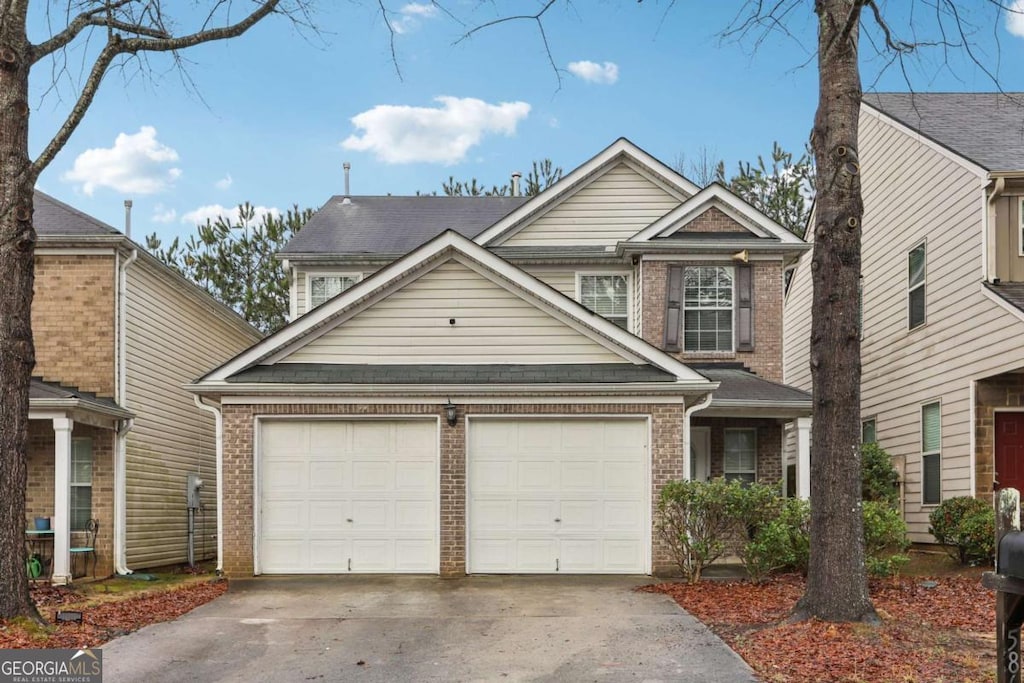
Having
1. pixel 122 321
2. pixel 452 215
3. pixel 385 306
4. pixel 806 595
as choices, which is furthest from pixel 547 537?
pixel 452 215

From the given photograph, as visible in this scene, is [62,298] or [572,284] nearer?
[62,298]

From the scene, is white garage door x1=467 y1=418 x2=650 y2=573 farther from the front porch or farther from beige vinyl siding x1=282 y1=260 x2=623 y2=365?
the front porch

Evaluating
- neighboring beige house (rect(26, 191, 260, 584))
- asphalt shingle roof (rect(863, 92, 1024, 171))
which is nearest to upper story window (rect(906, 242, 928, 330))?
asphalt shingle roof (rect(863, 92, 1024, 171))

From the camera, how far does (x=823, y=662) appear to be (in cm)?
826

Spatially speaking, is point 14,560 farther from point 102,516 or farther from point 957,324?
point 957,324

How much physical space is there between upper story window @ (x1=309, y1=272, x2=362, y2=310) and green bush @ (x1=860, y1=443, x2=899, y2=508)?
1013 centimetres

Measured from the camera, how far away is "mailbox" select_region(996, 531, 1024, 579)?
13.8ft

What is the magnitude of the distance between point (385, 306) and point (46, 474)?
20.9 ft

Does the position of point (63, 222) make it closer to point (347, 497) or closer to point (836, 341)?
point (347, 497)

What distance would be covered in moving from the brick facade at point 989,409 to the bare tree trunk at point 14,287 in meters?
12.9

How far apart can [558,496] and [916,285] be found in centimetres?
791

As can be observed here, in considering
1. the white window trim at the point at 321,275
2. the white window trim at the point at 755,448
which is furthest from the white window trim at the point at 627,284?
the white window trim at the point at 321,275

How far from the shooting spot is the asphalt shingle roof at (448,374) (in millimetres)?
14312

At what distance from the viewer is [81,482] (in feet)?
54.3
